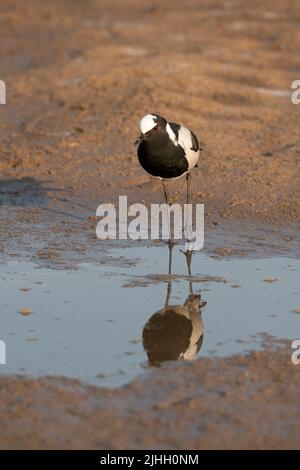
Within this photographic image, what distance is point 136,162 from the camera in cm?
1036

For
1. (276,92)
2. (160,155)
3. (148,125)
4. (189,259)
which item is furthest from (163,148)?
(276,92)

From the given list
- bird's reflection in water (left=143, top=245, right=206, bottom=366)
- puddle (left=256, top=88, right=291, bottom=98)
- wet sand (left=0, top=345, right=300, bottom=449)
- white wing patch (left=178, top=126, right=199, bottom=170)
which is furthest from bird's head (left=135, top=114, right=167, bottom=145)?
puddle (left=256, top=88, right=291, bottom=98)

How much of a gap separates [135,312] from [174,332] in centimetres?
38

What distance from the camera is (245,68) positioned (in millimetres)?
13953

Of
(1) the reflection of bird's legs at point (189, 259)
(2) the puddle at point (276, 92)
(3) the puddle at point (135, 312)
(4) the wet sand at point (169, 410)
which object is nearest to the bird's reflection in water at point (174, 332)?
(3) the puddle at point (135, 312)

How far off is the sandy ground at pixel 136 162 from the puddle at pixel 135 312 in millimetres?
264

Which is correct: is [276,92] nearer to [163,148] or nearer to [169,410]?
[163,148]

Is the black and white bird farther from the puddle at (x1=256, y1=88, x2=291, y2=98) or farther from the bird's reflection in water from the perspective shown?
the puddle at (x1=256, y1=88, x2=291, y2=98)

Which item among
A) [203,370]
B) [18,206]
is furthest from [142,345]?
[18,206]

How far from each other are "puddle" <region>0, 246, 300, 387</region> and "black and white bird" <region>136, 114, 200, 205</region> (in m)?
0.78

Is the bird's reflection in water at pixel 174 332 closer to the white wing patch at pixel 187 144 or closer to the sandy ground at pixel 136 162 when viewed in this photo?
the sandy ground at pixel 136 162

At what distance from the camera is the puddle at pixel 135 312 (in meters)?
5.85

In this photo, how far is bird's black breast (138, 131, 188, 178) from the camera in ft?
26.8

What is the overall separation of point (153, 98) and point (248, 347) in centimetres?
652
